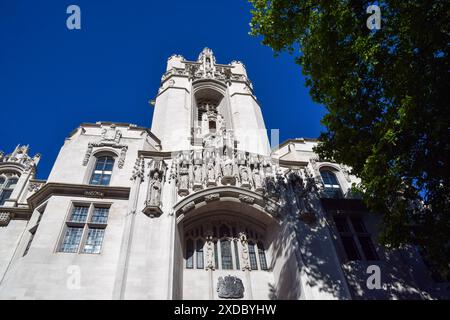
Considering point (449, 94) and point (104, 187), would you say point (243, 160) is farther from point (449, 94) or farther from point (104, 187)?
point (449, 94)

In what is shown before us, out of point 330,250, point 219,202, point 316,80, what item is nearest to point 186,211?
point 219,202

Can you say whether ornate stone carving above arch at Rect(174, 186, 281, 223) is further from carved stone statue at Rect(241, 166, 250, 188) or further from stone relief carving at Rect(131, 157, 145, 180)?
stone relief carving at Rect(131, 157, 145, 180)

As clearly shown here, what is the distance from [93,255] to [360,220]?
1348 cm

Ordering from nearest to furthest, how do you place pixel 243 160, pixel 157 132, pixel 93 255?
1. pixel 93 255
2. pixel 243 160
3. pixel 157 132

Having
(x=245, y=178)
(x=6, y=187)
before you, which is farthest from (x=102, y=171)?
(x=245, y=178)

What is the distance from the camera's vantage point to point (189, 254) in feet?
46.0

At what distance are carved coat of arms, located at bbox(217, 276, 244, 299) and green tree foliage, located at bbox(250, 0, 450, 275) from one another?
6076 millimetres

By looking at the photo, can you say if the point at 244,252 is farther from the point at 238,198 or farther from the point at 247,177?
the point at 247,177

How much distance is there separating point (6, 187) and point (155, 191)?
37.8 feet

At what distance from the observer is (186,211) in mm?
13742

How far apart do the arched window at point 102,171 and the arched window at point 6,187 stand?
19.1ft

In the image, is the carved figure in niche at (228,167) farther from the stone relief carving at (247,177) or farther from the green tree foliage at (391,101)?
the green tree foliage at (391,101)

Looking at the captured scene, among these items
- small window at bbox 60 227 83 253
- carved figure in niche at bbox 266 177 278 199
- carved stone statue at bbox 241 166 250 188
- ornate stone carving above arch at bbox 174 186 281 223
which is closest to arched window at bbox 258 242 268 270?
ornate stone carving above arch at bbox 174 186 281 223

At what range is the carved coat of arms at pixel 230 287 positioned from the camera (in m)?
12.7
